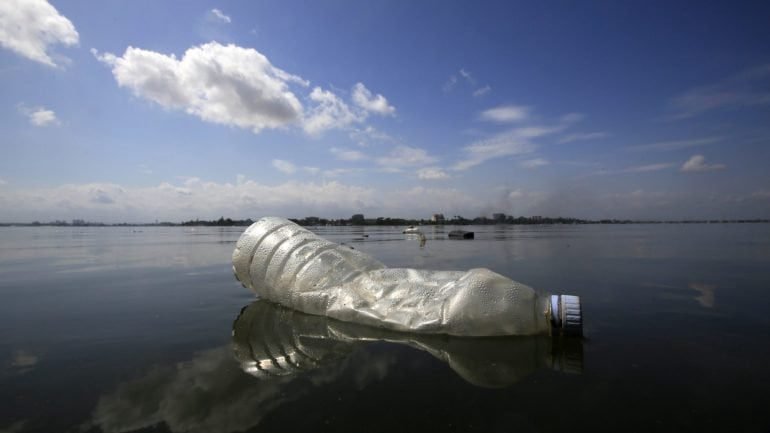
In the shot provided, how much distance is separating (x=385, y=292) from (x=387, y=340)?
1039mm

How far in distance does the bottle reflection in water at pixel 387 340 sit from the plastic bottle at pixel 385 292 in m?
0.17

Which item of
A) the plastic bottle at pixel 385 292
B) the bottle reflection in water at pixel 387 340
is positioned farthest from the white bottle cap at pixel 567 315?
the bottle reflection in water at pixel 387 340

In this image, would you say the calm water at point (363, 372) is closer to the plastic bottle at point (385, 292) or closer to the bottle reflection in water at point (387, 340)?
the bottle reflection in water at point (387, 340)

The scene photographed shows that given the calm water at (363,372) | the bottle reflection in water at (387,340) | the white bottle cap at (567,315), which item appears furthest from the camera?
the white bottle cap at (567,315)

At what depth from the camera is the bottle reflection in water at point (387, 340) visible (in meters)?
3.57

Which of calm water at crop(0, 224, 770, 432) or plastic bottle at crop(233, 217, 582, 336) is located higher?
plastic bottle at crop(233, 217, 582, 336)

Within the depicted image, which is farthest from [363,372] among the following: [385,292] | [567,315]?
[567,315]

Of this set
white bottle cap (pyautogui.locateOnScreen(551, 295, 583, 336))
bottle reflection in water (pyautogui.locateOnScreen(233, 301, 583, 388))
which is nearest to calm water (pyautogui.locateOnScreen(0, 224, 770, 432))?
bottle reflection in water (pyautogui.locateOnScreen(233, 301, 583, 388))

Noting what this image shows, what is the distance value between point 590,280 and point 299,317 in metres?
6.80

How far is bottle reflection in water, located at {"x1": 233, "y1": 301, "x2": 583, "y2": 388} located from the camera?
3.57 metres

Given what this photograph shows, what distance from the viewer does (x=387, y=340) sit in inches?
176

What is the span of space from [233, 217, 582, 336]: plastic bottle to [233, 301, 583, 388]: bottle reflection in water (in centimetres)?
17

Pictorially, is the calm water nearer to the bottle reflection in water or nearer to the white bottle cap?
the bottle reflection in water

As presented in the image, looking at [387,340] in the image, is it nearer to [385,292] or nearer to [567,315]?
[385,292]
